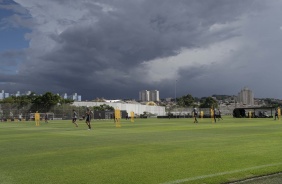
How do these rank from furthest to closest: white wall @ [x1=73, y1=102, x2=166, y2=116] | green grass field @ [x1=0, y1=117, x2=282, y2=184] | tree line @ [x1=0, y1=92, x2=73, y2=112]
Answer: white wall @ [x1=73, y1=102, x2=166, y2=116] < tree line @ [x1=0, y1=92, x2=73, y2=112] < green grass field @ [x1=0, y1=117, x2=282, y2=184]

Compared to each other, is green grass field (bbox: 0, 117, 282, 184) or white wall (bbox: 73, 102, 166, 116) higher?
white wall (bbox: 73, 102, 166, 116)

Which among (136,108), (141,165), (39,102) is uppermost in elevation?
(39,102)

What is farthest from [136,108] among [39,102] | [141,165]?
[141,165]

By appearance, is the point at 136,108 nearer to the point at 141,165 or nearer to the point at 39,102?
the point at 39,102

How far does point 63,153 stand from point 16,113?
7867 cm

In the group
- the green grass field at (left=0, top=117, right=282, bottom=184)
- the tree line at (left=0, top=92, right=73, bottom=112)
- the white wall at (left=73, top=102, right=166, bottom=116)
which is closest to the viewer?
the green grass field at (left=0, top=117, right=282, bottom=184)

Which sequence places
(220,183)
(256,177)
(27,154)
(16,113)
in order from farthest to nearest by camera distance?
(16,113) < (27,154) < (256,177) < (220,183)

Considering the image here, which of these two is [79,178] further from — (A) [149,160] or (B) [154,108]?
(B) [154,108]

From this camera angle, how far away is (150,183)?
7.62m

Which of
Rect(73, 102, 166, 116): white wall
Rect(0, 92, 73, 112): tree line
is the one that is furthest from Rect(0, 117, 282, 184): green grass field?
Rect(73, 102, 166, 116): white wall

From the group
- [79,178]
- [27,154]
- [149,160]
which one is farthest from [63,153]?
[79,178]

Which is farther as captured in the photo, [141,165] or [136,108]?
[136,108]

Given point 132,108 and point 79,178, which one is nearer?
point 79,178

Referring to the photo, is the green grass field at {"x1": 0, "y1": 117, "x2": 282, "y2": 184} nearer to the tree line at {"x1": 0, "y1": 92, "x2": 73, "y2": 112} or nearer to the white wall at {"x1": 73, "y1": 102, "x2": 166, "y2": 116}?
the tree line at {"x1": 0, "y1": 92, "x2": 73, "y2": 112}
